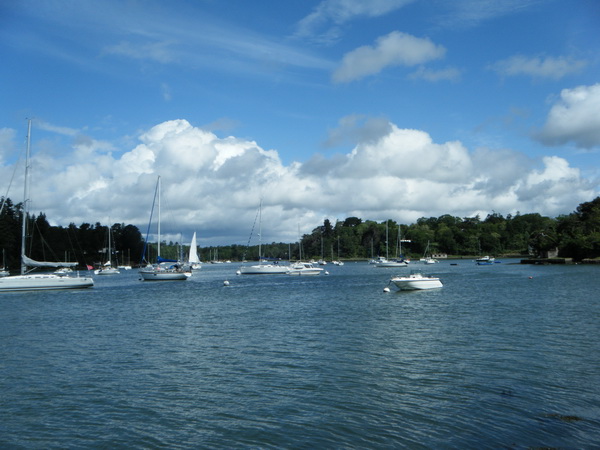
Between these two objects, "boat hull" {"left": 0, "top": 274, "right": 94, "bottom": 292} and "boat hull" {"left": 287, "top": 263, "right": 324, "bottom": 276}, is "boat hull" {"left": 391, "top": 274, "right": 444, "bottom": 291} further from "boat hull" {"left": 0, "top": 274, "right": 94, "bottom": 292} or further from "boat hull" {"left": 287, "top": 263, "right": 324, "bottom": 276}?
"boat hull" {"left": 287, "top": 263, "right": 324, "bottom": 276}

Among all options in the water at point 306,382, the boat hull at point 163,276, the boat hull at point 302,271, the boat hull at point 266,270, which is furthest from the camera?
the boat hull at point 266,270

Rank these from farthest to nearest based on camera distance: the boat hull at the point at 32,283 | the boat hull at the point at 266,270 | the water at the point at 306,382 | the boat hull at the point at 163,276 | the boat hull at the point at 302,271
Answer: the boat hull at the point at 266,270 → the boat hull at the point at 302,271 → the boat hull at the point at 163,276 → the boat hull at the point at 32,283 → the water at the point at 306,382

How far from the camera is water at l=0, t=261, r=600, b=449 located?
14438mm

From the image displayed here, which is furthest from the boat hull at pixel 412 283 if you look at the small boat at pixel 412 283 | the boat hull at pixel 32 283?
the boat hull at pixel 32 283

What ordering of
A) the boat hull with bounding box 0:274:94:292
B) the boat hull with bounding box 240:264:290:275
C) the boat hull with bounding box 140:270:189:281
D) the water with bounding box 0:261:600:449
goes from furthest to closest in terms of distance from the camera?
the boat hull with bounding box 240:264:290:275 → the boat hull with bounding box 140:270:189:281 → the boat hull with bounding box 0:274:94:292 → the water with bounding box 0:261:600:449

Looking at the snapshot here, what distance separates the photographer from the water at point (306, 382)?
1444cm

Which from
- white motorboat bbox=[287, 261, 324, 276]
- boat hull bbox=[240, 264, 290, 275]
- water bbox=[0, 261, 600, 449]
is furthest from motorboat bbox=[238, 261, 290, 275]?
water bbox=[0, 261, 600, 449]

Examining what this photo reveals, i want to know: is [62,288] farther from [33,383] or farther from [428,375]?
[428,375]

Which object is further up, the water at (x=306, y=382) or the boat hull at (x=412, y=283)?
the boat hull at (x=412, y=283)

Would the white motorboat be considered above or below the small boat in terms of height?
below

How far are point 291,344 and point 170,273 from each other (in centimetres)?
7117

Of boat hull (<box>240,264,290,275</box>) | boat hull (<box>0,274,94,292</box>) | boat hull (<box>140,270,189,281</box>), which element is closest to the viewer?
boat hull (<box>0,274,94,292</box>)

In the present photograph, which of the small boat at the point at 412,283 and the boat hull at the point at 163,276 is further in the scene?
the boat hull at the point at 163,276

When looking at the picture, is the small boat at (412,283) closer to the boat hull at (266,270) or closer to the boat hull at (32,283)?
the boat hull at (32,283)
